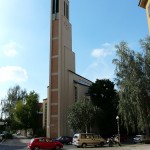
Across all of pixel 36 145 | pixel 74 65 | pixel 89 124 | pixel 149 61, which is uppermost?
pixel 74 65

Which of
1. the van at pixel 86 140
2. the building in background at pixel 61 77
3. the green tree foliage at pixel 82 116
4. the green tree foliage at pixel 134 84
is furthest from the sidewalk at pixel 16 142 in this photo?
the green tree foliage at pixel 134 84

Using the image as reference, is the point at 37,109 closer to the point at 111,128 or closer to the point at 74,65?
the point at 74,65

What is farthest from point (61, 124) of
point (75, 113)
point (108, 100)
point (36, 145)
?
point (36, 145)

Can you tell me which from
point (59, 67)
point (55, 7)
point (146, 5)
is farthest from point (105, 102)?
point (146, 5)

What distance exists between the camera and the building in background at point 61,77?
187 feet

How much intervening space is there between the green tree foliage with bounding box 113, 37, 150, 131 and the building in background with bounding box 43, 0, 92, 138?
28047 millimetres

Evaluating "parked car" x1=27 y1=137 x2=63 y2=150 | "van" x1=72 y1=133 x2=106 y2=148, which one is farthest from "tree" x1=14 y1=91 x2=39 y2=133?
"parked car" x1=27 y1=137 x2=63 y2=150

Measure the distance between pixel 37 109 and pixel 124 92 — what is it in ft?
154

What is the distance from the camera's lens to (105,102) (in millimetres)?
59250

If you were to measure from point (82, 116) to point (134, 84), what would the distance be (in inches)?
926

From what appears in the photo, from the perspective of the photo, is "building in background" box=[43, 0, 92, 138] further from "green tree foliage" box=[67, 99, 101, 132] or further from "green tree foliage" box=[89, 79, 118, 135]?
"green tree foliage" box=[67, 99, 101, 132]

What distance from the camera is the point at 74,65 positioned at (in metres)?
68.2

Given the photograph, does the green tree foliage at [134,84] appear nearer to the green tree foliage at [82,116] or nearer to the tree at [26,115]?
the green tree foliage at [82,116]

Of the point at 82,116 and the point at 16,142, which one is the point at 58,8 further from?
the point at 16,142
